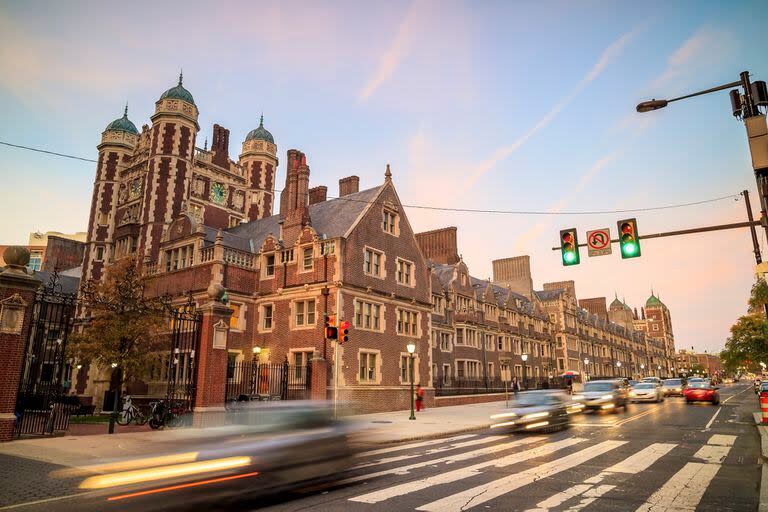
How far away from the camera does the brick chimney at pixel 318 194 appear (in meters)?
40.2

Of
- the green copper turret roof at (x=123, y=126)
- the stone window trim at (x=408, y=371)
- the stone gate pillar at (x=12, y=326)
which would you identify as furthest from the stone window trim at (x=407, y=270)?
the green copper turret roof at (x=123, y=126)

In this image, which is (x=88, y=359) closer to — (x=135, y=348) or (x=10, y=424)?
(x=135, y=348)

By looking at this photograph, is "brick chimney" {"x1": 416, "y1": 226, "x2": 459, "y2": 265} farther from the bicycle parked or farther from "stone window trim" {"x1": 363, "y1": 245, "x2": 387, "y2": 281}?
the bicycle parked

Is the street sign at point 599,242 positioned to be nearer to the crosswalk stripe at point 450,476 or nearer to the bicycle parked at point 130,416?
the crosswalk stripe at point 450,476

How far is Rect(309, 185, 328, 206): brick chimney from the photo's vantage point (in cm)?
4022

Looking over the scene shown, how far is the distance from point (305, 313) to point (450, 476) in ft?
68.6

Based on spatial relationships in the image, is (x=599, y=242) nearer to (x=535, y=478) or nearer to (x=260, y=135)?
(x=535, y=478)

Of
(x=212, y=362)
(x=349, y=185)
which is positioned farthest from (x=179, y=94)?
(x=212, y=362)

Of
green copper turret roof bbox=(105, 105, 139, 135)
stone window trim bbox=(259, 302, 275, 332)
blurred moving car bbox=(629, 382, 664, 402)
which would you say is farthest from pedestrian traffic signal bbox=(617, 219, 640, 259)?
green copper turret roof bbox=(105, 105, 139, 135)

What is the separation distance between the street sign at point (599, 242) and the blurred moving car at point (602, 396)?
14.7 m

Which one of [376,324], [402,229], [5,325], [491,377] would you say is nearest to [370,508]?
[5,325]

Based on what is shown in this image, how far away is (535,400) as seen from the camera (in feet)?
60.0

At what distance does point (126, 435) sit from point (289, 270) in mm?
15472

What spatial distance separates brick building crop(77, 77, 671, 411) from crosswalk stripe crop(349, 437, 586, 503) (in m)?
13.0
